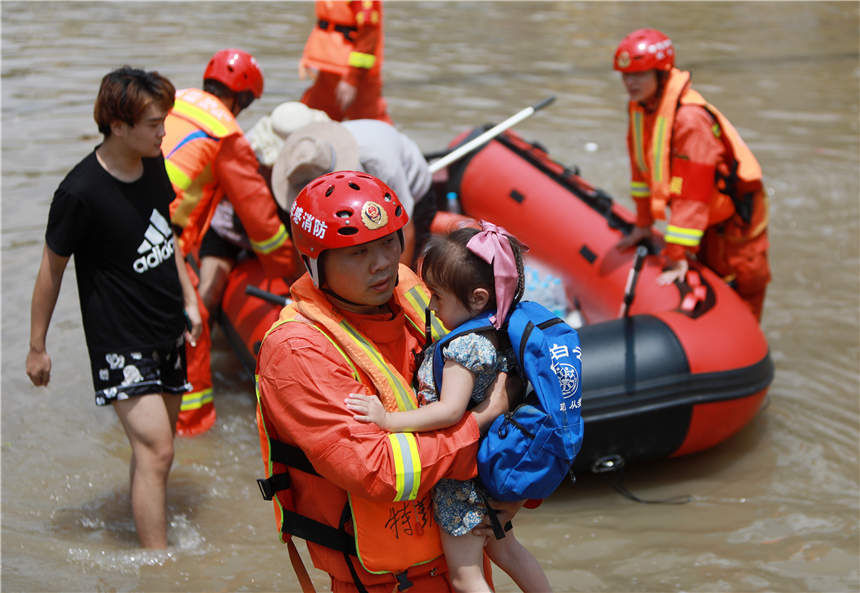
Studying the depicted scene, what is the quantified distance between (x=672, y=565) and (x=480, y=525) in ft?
6.11

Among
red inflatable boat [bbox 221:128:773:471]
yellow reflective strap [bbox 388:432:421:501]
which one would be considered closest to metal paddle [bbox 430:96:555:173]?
red inflatable boat [bbox 221:128:773:471]

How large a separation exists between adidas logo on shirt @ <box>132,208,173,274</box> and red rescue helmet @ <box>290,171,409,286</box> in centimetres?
136

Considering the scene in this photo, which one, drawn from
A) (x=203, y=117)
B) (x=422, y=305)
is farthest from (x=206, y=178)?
(x=422, y=305)

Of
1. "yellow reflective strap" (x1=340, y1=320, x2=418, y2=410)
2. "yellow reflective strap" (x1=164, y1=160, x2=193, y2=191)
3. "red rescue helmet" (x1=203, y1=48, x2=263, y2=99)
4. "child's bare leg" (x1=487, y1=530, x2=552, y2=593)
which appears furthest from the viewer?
"red rescue helmet" (x1=203, y1=48, x2=263, y2=99)

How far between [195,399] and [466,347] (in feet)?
9.12

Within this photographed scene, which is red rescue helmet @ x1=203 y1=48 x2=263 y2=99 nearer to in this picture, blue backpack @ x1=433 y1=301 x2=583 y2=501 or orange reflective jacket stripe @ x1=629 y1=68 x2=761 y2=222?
orange reflective jacket stripe @ x1=629 y1=68 x2=761 y2=222

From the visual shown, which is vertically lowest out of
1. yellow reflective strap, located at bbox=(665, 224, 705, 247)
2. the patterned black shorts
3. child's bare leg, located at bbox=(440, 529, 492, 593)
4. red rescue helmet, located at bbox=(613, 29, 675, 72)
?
the patterned black shorts

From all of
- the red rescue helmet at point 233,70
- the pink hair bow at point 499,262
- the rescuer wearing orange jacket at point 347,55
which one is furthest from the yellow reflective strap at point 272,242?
the pink hair bow at point 499,262

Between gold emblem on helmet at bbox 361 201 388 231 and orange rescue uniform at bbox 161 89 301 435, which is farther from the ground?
gold emblem on helmet at bbox 361 201 388 231

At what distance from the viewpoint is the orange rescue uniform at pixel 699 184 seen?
15.1 feet

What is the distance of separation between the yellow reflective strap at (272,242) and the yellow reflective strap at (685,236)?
1899 millimetres

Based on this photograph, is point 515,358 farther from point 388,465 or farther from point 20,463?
point 20,463

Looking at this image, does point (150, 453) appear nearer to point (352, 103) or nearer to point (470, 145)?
point (470, 145)

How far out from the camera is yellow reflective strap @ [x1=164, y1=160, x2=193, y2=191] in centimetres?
401
